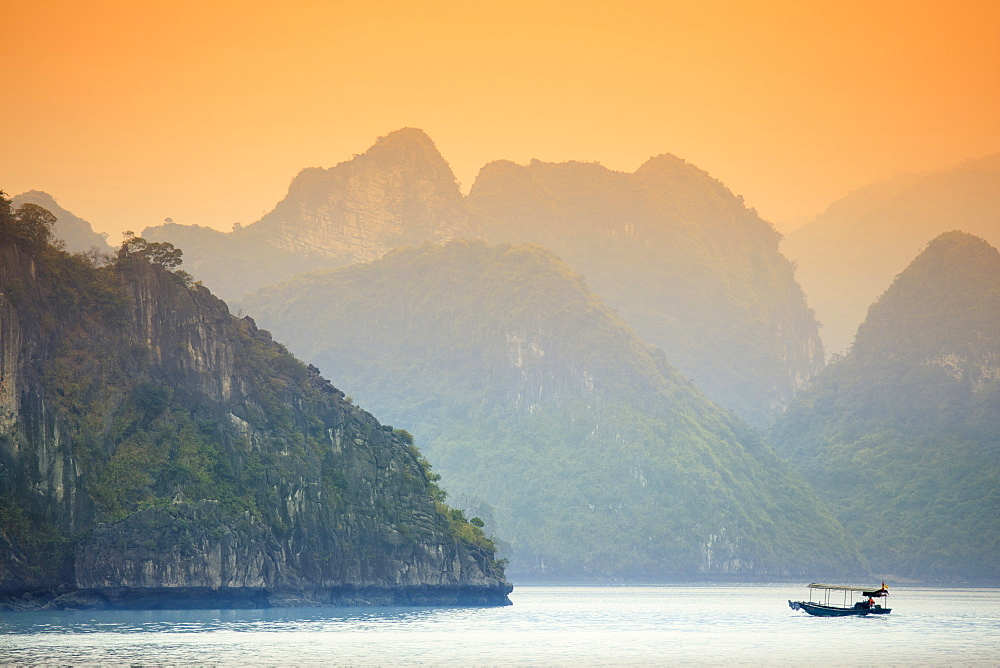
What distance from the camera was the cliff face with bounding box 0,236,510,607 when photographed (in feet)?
374

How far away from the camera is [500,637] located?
9838cm

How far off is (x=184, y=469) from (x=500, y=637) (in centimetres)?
3907

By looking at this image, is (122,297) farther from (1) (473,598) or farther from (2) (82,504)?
(1) (473,598)

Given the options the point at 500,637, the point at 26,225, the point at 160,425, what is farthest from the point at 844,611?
the point at 26,225

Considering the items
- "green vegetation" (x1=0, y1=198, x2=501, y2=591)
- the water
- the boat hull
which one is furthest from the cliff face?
the boat hull

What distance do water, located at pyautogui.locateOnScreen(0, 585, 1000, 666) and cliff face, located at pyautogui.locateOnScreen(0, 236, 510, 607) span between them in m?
3.83

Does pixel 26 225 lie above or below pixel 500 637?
above

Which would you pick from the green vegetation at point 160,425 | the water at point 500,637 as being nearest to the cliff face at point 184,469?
the green vegetation at point 160,425

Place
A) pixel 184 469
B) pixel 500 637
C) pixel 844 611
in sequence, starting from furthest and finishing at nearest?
pixel 844 611 → pixel 184 469 → pixel 500 637

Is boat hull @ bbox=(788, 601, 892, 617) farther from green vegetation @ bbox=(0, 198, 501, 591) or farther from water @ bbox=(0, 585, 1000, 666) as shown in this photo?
green vegetation @ bbox=(0, 198, 501, 591)

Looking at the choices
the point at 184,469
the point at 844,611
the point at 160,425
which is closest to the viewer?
the point at 184,469

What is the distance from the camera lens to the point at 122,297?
130750mm

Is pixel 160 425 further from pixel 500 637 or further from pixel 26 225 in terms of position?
pixel 500 637

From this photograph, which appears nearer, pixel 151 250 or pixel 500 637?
pixel 500 637
